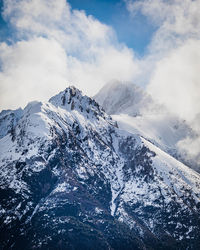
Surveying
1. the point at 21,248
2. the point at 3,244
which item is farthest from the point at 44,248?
the point at 3,244

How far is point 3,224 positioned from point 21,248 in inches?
900

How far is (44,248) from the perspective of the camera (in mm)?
198125

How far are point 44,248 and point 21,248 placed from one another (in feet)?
56.3

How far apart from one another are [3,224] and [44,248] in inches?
1447

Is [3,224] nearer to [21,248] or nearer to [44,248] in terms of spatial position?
[21,248]

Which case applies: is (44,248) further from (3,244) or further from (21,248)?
(3,244)

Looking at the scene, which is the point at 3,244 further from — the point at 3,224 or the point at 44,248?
the point at 44,248

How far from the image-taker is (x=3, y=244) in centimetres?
18962

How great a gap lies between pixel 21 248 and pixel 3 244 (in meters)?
13.8

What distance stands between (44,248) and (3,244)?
100 feet

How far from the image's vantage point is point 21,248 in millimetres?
194250
